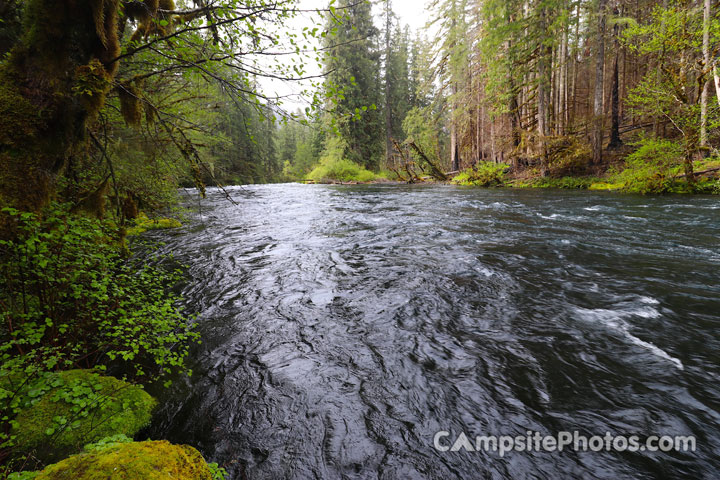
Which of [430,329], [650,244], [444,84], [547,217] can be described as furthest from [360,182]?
[430,329]

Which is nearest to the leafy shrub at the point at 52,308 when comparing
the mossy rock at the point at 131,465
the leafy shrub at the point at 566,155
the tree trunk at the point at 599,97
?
the mossy rock at the point at 131,465

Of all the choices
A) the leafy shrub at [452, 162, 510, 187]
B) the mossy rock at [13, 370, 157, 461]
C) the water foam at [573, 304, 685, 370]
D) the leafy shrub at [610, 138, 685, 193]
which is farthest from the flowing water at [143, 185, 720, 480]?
the leafy shrub at [452, 162, 510, 187]

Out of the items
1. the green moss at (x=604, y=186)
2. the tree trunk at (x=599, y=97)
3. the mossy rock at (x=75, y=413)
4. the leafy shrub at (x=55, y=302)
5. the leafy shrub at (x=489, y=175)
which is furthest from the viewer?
the leafy shrub at (x=489, y=175)

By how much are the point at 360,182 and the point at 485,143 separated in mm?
12370

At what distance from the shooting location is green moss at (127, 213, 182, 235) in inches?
332

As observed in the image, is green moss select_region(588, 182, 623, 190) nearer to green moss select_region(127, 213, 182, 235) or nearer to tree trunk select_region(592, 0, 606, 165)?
tree trunk select_region(592, 0, 606, 165)

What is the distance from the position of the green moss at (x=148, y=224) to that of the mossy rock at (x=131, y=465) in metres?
8.14

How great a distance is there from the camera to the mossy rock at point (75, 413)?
1.86 m

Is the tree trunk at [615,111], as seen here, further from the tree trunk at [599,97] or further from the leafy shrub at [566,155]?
the leafy shrub at [566,155]

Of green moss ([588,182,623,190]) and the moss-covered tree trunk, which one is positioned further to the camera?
green moss ([588,182,623,190])

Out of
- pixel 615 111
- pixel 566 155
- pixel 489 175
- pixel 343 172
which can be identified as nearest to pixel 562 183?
pixel 566 155

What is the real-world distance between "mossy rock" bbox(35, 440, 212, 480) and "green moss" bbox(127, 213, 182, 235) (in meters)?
8.14

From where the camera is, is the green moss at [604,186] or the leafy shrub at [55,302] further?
the green moss at [604,186]

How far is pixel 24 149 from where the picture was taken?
277cm
